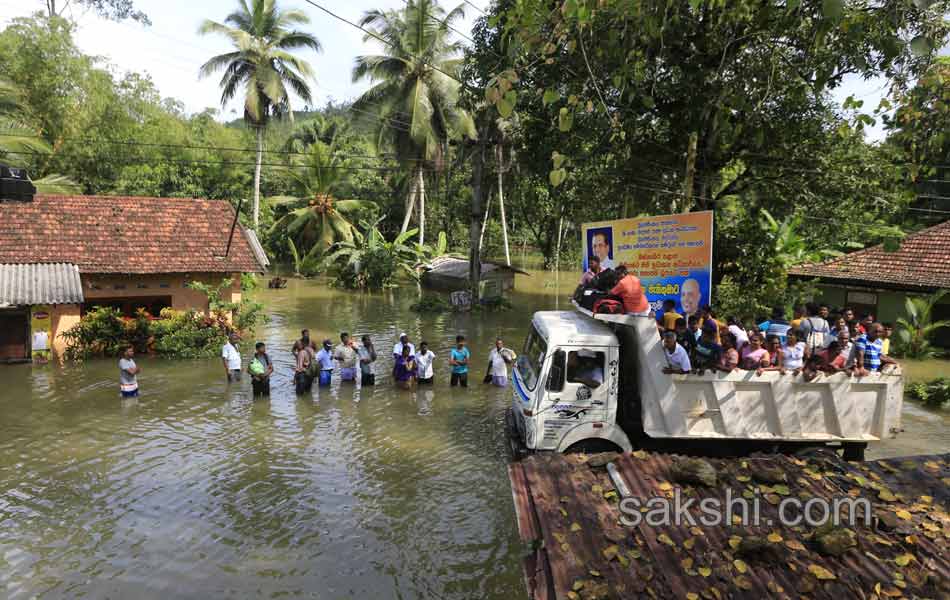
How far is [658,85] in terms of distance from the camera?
1709cm

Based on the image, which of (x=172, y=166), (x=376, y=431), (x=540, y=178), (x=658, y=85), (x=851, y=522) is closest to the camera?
(x=851, y=522)

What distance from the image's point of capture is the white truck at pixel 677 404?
7805mm

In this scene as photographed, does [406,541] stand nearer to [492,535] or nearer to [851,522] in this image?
[492,535]

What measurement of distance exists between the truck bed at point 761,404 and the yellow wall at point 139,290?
14371 millimetres

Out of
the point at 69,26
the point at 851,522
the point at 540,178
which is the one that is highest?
the point at 69,26

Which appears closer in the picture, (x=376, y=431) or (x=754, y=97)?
(x=376, y=431)

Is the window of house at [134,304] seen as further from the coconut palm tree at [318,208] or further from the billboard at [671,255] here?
the coconut palm tree at [318,208]

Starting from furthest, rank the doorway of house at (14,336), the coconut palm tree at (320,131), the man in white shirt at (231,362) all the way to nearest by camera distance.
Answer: the coconut palm tree at (320,131) → the doorway of house at (14,336) → the man in white shirt at (231,362)

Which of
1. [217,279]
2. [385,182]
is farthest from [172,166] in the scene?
[217,279]

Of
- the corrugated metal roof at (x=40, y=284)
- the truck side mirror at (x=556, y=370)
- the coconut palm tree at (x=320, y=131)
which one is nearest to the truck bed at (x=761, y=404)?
the truck side mirror at (x=556, y=370)

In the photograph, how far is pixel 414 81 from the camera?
106ft

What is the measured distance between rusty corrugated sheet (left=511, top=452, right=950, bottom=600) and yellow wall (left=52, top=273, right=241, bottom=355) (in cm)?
1581

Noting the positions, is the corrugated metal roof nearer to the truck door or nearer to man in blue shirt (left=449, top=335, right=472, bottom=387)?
man in blue shirt (left=449, top=335, right=472, bottom=387)

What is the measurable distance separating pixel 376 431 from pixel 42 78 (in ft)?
97.4
